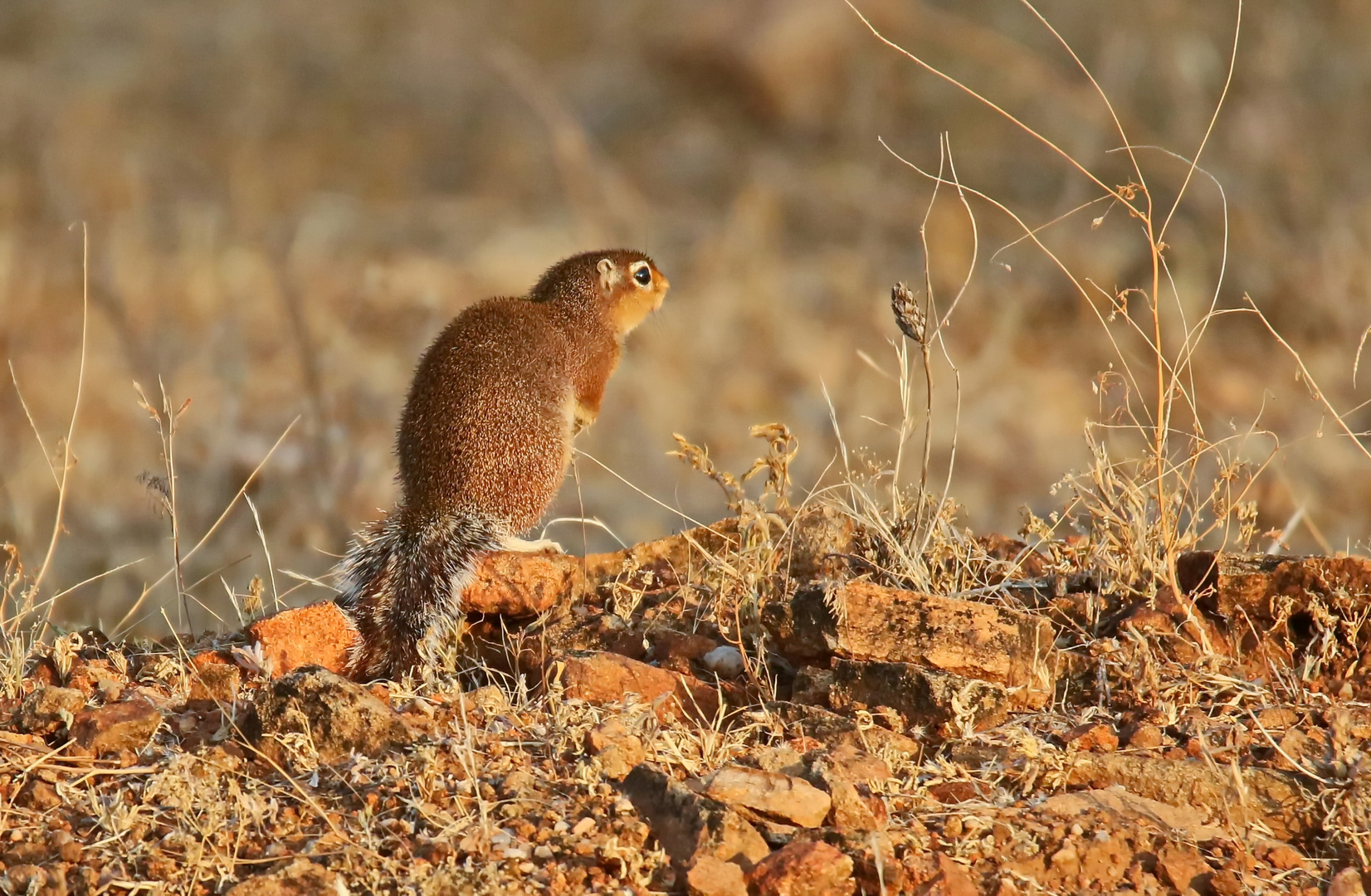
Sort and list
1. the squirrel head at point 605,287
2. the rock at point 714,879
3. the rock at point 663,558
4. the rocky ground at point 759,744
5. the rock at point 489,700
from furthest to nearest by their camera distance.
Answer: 1. the squirrel head at point 605,287
2. the rock at point 663,558
3. the rock at point 489,700
4. the rocky ground at point 759,744
5. the rock at point 714,879

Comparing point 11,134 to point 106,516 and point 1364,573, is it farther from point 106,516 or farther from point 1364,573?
point 1364,573

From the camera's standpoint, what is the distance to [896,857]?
8.38ft

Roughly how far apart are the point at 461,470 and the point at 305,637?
673mm

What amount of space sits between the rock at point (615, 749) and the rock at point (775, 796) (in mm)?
160

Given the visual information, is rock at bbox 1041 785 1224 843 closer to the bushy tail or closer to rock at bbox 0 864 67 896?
the bushy tail

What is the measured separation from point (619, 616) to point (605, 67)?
612 inches

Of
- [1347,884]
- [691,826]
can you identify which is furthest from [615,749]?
[1347,884]

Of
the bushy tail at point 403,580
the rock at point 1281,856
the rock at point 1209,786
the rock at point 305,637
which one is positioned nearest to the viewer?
the rock at point 1281,856

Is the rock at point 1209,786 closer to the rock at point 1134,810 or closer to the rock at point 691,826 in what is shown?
the rock at point 1134,810

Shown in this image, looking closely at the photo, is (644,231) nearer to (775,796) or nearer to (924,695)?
(924,695)

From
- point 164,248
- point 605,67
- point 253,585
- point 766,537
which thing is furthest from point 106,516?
point 605,67

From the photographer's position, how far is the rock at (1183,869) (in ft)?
8.45

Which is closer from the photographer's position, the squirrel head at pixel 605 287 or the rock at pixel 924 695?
the rock at pixel 924 695

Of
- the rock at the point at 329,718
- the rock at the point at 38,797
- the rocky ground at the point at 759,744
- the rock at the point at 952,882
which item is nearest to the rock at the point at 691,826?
the rocky ground at the point at 759,744
